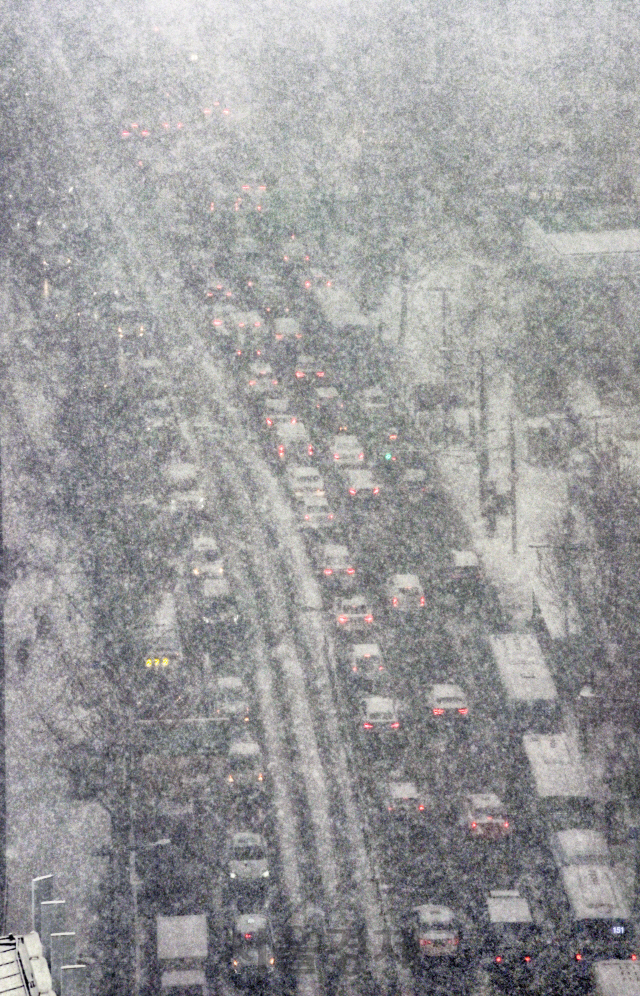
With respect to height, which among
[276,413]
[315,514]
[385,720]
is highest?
[276,413]

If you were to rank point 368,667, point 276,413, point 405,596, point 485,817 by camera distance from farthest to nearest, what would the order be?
point 276,413 → point 405,596 → point 368,667 → point 485,817

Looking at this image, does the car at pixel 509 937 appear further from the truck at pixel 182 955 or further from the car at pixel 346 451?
the car at pixel 346 451

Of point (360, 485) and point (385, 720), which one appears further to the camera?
point (360, 485)

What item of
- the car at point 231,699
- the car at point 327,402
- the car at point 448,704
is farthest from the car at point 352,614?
the car at point 327,402

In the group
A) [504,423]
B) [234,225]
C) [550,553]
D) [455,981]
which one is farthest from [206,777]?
[234,225]

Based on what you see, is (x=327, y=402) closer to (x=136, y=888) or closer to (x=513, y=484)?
(x=513, y=484)

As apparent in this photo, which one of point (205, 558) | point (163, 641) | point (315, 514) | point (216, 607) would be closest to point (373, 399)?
point (315, 514)

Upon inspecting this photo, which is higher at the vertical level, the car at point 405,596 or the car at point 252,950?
the car at point 405,596

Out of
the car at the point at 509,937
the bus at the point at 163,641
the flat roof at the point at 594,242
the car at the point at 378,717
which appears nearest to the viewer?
the car at the point at 509,937
